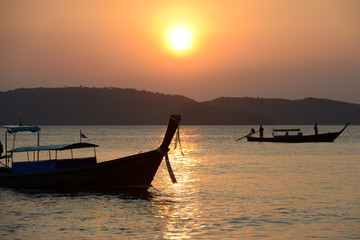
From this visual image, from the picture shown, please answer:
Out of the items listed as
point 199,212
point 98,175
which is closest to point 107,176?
point 98,175

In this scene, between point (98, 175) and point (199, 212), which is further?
point (98, 175)

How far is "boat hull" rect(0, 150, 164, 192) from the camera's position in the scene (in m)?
28.6

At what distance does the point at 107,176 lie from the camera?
29.4 metres

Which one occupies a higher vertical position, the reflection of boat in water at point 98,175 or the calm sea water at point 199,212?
the reflection of boat in water at point 98,175

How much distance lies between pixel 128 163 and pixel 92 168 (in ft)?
6.94

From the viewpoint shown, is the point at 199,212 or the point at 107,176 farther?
the point at 107,176

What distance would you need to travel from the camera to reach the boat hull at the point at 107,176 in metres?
28.6

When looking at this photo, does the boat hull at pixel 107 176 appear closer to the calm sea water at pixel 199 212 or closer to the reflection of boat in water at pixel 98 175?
the reflection of boat in water at pixel 98 175

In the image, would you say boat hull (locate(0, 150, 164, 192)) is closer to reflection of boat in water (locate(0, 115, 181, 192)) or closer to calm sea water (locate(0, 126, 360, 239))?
reflection of boat in water (locate(0, 115, 181, 192))

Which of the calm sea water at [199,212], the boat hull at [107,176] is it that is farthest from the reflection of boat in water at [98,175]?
the calm sea water at [199,212]

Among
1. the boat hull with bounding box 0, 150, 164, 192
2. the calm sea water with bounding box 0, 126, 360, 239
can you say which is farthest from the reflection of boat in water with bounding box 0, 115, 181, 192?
the calm sea water with bounding box 0, 126, 360, 239

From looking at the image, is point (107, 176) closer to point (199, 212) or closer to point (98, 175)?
point (98, 175)

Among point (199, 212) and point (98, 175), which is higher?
point (98, 175)

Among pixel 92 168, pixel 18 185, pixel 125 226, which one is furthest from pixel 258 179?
pixel 125 226
